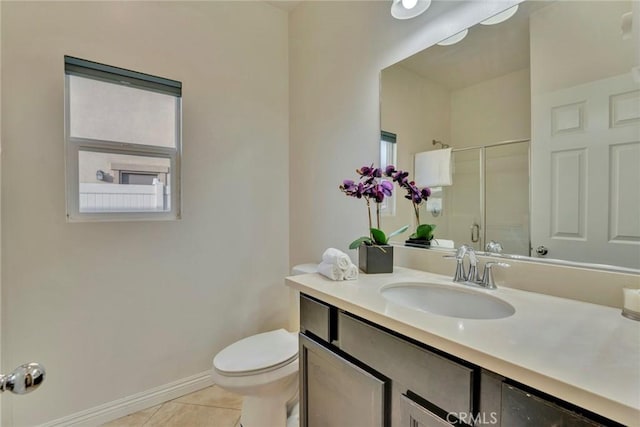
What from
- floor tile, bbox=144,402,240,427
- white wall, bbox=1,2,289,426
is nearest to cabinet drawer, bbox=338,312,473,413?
floor tile, bbox=144,402,240,427

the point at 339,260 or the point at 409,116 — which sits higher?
the point at 409,116

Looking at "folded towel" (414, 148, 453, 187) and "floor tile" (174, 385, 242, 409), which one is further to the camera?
"floor tile" (174, 385, 242, 409)

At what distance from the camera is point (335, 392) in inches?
37.7

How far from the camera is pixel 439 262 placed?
1251 millimetres

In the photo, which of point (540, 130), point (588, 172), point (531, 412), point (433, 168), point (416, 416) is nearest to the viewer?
point (531, 412)

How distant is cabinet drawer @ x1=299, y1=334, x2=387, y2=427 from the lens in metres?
0.80

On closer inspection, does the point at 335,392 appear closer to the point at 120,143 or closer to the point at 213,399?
the point at 213,399

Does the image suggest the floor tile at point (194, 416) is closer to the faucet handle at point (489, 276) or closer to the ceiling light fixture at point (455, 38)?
the faucet handle at point (489, 276)

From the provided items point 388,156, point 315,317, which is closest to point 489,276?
point 315,317

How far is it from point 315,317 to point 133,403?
4.53 ft

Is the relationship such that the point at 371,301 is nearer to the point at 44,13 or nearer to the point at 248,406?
the point at 248,406

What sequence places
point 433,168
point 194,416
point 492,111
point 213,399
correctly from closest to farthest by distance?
point 492,111 < point 433,168 < point 194,416 < point 213,399

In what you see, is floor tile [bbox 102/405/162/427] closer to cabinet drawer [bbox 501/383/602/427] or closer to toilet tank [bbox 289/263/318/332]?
toilet tank [bbox 289/263/318/332]

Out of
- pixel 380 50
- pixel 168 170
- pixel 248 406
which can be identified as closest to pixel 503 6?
pixel 380 50
